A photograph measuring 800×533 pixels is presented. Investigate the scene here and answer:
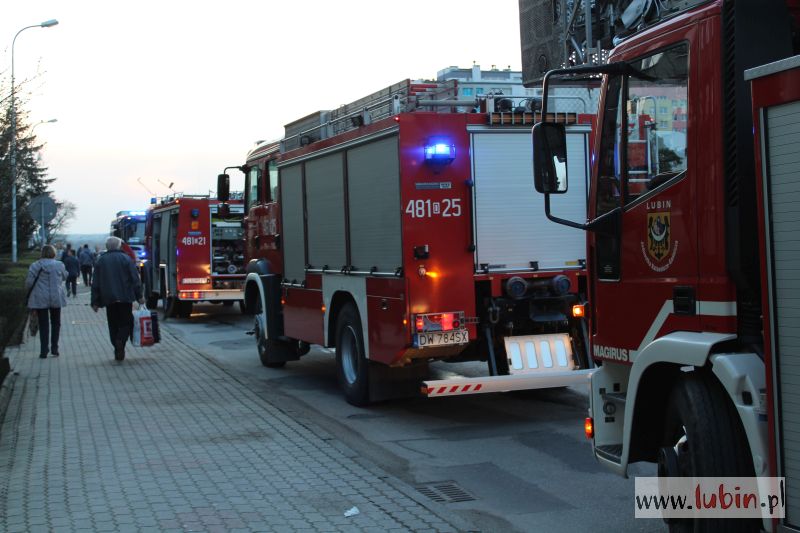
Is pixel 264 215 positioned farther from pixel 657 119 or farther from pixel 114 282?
pixel 657 119

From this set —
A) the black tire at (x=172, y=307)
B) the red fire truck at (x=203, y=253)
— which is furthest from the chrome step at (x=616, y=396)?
the black tire at (x=172, y=307)

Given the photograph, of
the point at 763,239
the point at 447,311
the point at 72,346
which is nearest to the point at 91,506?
the point at 447,311

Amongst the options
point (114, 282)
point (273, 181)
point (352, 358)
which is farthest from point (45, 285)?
point (352, 358)

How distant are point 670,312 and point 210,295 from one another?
59.1 ft

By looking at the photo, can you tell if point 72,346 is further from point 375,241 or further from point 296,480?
point 296,480

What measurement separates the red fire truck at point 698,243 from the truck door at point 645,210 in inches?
0.4

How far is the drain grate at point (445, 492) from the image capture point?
6316 millimetres

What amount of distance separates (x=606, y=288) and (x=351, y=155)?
486 centimetres

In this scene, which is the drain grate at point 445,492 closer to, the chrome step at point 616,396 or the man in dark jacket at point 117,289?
the chrome step at point 616,396

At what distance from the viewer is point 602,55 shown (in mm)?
7125

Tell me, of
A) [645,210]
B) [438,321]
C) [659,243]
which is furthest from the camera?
[438,321]

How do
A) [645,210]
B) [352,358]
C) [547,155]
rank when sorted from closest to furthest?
1. [645,210]
2. [547,155]
3. [352,358]

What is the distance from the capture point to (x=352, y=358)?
980 centimetres

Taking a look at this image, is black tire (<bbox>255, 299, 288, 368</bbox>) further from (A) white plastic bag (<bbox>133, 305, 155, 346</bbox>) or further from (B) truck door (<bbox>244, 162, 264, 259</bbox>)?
(A) white plastic bag (<bbox>133, 305, 155, 346</bbox>)
